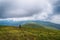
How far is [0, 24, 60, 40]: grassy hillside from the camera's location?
3598 mm

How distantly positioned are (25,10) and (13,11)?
13.4 inches

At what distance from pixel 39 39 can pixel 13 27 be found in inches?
31.0

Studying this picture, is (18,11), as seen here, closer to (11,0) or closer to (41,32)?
(11,0)

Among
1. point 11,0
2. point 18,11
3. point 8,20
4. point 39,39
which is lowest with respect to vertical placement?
point 39,39

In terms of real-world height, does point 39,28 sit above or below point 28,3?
below

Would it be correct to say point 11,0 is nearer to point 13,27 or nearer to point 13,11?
point 13,11

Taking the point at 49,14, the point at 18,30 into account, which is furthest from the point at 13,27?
the point at 49,14

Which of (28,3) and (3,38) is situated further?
(28,3)

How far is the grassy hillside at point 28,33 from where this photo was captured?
11.8 feet

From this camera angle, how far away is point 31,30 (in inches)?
145

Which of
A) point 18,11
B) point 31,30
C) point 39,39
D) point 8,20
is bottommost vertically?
point 39,39

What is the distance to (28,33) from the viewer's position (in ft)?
12.0

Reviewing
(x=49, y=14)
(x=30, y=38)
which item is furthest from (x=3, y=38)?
(x=49, y=14)

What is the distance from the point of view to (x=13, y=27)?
3672 mm
